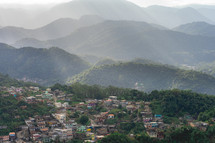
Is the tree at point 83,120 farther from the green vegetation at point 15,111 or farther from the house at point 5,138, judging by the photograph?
the house at point 5,138

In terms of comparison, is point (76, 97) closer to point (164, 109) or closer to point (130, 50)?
point (164, 109)

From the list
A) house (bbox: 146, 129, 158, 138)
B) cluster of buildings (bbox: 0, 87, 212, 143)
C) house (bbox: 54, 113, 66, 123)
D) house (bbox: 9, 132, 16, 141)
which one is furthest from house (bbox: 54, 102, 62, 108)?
house (bbox: 146, 129, 158, 138)

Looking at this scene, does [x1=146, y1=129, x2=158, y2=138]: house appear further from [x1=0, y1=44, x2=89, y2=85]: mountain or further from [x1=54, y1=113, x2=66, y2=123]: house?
[x1=0, y1=44, x2=89, y2=85]: mountain

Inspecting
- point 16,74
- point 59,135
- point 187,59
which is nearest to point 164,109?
point 59,135

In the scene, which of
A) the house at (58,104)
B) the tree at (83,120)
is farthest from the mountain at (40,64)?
the tree at (83,120)

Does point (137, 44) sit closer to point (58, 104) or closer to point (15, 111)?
point (58, 104)

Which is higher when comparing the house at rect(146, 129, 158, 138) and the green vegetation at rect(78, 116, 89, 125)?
the green vegetation at rect(78, 116, 89, 125)

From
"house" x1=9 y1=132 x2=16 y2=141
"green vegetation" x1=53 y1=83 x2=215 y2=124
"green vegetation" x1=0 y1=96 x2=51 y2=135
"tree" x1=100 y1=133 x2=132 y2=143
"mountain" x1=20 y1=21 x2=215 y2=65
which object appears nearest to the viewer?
"tree" x1=100 y1=133 x2=132 y2=143
